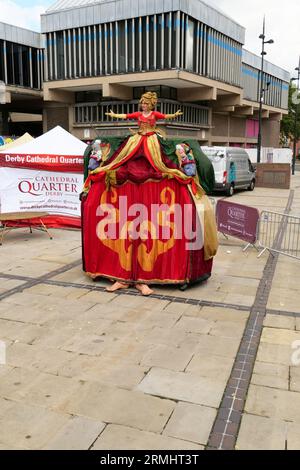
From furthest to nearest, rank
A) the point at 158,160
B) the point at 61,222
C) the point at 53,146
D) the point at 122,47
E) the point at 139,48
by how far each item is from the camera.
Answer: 1. the point at 122,47
2. the point at 139,48
3. the point at 61,222
4. the point at 53,146
5. the point at 158,160

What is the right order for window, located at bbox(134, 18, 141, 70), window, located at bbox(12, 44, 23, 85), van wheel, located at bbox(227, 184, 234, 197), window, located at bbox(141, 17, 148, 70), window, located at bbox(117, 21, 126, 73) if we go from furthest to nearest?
1. window, located at bbox(12, 44, 23, 85)
2. window, located at bbox(117, 21, 126, 73)
3. window, located at bbox(134, 18, 141, 70)
4. window, located at bbox(141, 17, 148, 70)
5. van wheel, located at bbox(227, 184, 234, 197)

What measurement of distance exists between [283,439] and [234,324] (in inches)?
95.2

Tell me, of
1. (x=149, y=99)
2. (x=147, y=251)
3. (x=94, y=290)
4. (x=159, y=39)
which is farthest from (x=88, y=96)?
(x=94, y=290)

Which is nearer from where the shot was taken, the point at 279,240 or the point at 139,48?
the point at 279,240

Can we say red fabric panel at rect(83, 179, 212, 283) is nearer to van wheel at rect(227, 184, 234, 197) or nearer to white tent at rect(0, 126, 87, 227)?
white tent at rect(0, 126, 87, 227)

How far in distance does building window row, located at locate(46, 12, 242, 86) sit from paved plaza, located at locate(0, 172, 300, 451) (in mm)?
25760

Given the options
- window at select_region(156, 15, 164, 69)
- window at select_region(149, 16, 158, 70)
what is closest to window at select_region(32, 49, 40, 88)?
window at select_region(149, 16, 158, 70)

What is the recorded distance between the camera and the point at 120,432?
366cm

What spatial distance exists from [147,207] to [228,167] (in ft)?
46.3

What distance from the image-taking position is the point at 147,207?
7305 millimetres

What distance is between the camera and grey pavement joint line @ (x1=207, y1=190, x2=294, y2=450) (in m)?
3.65

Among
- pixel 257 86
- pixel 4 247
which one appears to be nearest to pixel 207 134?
pixel 257 86

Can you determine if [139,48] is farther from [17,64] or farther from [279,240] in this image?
[279,240]

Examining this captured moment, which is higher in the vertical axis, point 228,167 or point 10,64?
point 10,64
